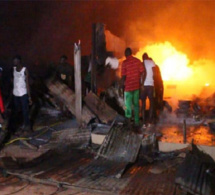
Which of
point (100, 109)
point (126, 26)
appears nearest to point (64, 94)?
point (100, 109)

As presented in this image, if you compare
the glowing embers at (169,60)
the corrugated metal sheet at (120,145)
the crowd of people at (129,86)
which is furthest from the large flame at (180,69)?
the corrugated metal sheet at (120,145)

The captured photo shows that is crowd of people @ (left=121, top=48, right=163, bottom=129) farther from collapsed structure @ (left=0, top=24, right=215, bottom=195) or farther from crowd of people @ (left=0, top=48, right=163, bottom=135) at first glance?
collapsed structure @ (left=0, top=24, right=215, bottom=195)

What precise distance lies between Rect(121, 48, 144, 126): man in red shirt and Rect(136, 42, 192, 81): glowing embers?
511 centimetres

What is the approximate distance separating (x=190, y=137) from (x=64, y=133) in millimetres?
2993

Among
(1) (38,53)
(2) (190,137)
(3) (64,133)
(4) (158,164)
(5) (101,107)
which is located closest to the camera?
(4) (158,164)

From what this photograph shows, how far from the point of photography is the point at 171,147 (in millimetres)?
6727

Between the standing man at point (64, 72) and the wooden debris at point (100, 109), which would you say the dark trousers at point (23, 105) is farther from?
the standing man at point (64, 72)

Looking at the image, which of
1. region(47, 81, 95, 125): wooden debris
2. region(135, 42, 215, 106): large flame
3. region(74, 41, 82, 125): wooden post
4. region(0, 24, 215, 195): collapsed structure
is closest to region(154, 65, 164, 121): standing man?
region(0, 24, 215, 195): collapsed structure

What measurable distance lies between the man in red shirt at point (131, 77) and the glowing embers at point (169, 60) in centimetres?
511

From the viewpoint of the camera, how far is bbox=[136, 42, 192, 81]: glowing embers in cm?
1302

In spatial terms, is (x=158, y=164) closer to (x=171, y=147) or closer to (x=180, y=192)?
(x=171, y=147)

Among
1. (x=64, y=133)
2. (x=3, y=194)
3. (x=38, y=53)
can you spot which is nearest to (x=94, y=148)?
(x=64, y=133)

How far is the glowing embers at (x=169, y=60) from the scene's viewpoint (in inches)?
513

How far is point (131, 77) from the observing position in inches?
304
